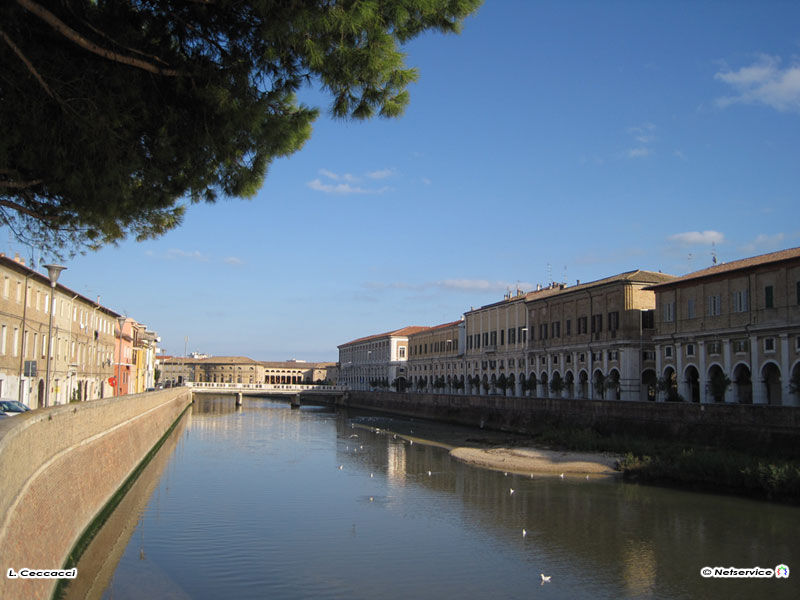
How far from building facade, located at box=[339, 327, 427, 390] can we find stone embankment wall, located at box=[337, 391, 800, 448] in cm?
3247

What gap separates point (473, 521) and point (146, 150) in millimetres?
14369

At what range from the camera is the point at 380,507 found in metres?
22.1

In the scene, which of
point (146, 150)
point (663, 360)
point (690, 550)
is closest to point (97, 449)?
point (146, 150)

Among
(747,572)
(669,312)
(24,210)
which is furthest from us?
(669,312)

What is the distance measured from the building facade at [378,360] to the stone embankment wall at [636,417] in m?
32.5

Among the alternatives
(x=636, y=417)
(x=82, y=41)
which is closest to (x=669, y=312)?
(x=636, y=417)

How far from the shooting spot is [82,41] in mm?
8289

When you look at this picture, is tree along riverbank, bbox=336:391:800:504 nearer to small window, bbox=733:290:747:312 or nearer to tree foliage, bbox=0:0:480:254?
small window, bbox=733:290:747:312

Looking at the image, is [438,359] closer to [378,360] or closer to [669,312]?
[378,360]

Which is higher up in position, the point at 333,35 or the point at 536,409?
the point at 333,35

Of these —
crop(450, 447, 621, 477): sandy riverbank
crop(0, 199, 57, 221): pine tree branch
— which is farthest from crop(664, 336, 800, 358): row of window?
crop(0, 199, 57, 221): pine tree branch

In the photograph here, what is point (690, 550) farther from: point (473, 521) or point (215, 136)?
point (215, 136)

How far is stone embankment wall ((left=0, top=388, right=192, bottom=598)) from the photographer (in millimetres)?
8680

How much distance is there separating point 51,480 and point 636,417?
2972cm
